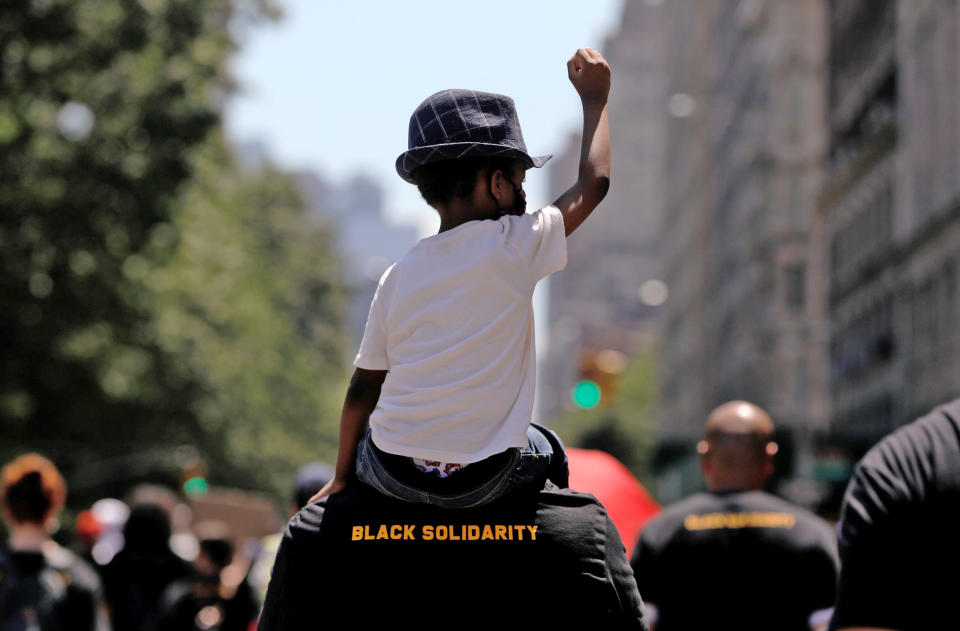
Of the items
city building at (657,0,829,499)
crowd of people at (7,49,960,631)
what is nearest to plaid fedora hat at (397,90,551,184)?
crowd of people at (7,49,960,631)

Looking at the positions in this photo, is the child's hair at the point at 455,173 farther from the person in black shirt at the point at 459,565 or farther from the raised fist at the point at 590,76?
the person in black shirt at the point at 459,565

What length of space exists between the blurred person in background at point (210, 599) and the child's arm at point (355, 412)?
5090mm

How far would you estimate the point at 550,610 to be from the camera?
361 cm

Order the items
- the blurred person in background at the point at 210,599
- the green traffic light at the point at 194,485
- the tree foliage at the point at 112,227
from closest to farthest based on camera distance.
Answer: the blurred person in background at the point at 210,599
the tree foliage at the point at 112,227
the green traffic light at the point at 194,485

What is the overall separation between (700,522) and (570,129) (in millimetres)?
186916

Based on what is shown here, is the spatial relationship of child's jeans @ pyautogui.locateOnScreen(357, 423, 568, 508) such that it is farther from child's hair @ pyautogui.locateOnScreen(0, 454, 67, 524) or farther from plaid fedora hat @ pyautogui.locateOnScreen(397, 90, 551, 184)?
child's hair @ pyautogui.locateOnScreen(0, 454, 67, 524)

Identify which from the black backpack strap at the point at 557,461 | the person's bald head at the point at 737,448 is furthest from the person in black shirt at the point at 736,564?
the black backpack strap at the point at 557,461

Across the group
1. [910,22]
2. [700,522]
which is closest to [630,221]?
[910,22]

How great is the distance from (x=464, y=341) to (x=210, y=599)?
5581 millimetres

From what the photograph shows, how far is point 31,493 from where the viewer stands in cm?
700

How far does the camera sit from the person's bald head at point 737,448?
698 centimetres

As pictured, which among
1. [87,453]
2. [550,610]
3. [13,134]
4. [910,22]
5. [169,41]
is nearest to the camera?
[550,610]

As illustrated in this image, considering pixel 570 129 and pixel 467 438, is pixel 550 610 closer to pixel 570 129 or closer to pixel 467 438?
pixel 467 438

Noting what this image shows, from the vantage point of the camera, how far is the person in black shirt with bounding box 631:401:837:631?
6590mm
